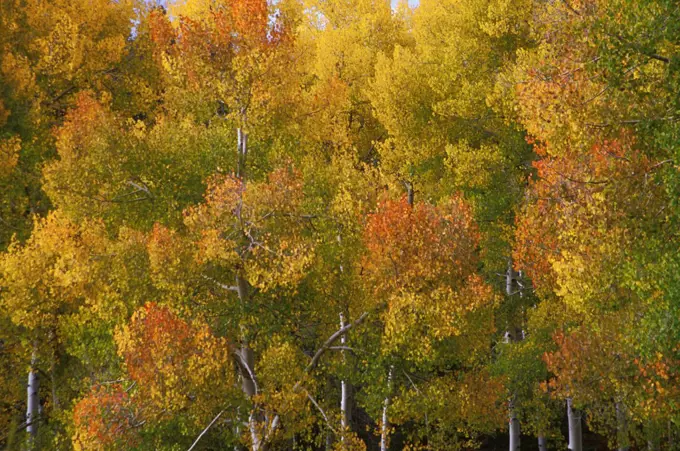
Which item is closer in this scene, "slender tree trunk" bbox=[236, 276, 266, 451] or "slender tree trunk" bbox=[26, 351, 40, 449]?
"slender tree trunk" bbox=[236, 276, 266, 451]

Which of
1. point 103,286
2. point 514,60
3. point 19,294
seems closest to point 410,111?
point 514,60

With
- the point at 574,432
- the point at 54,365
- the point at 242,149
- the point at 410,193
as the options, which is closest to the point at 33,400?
the point at 54,365

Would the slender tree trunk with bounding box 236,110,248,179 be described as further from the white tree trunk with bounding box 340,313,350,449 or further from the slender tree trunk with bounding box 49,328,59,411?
the slender tree trunk with bounding box 49,328,59,411

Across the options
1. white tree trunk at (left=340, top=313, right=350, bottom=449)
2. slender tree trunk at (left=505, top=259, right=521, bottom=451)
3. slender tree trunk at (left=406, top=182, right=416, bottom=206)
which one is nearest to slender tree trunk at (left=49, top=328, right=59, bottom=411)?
white tree trunk at (left=340, top=313, right=350, bottom=449)

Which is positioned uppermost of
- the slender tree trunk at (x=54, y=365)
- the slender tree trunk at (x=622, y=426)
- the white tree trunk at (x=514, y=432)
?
the slender tree trunk at (x=54, y=365)

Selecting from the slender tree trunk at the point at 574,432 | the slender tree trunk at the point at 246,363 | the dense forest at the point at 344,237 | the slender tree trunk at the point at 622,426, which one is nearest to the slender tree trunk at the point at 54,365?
the dense forest at the point at 344,237

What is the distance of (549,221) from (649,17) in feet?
13.4

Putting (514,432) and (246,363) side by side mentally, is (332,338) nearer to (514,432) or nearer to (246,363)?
(246,363)

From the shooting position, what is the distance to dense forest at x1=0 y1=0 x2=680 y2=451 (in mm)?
11688

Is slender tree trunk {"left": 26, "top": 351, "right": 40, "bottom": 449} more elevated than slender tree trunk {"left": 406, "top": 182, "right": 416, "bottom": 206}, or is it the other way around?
slender tree trunk {"left": 406, "top": 182, "right": 416, "bottom": 206}

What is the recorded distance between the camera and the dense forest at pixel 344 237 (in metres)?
11.7

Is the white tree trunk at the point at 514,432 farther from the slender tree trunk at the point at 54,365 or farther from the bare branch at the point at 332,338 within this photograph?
the slender tree trunk at the point at 54,365

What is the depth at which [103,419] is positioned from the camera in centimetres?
1430

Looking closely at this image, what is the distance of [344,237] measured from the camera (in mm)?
17031
